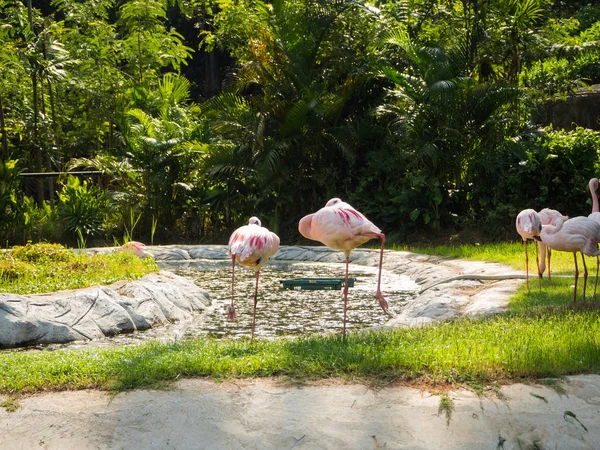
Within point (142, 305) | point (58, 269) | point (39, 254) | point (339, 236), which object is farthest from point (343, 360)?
point (39, 254)

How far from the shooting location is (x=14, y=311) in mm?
6641

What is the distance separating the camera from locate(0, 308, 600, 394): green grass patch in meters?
4.43

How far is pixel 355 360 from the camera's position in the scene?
15.2 ft

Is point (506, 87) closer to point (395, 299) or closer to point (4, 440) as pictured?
point (395, 299)

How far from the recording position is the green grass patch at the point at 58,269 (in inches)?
308

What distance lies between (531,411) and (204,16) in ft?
76.7

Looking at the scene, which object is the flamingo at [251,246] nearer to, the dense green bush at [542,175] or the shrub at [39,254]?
the shrub at [39,254]

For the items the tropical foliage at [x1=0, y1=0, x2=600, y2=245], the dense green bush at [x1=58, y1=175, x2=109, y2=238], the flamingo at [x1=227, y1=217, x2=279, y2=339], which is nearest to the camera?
the flamingo at [x1=227, y1=217, x2=279, y2=339]

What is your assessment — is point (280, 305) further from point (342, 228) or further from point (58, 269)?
point (342, 228)

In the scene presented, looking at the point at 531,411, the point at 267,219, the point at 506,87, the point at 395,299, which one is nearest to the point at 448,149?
the point at 506,87

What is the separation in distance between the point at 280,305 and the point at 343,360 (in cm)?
374

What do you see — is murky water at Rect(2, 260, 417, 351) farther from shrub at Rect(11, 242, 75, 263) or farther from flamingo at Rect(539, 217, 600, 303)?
flamingo at Rect(539, 217, 600, 303)

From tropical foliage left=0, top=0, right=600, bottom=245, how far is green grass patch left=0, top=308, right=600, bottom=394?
813 cm

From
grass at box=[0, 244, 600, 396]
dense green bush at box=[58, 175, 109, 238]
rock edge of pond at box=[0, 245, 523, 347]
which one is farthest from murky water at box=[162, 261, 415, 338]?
dense green bush at box=[58, 175, 109, 238]
